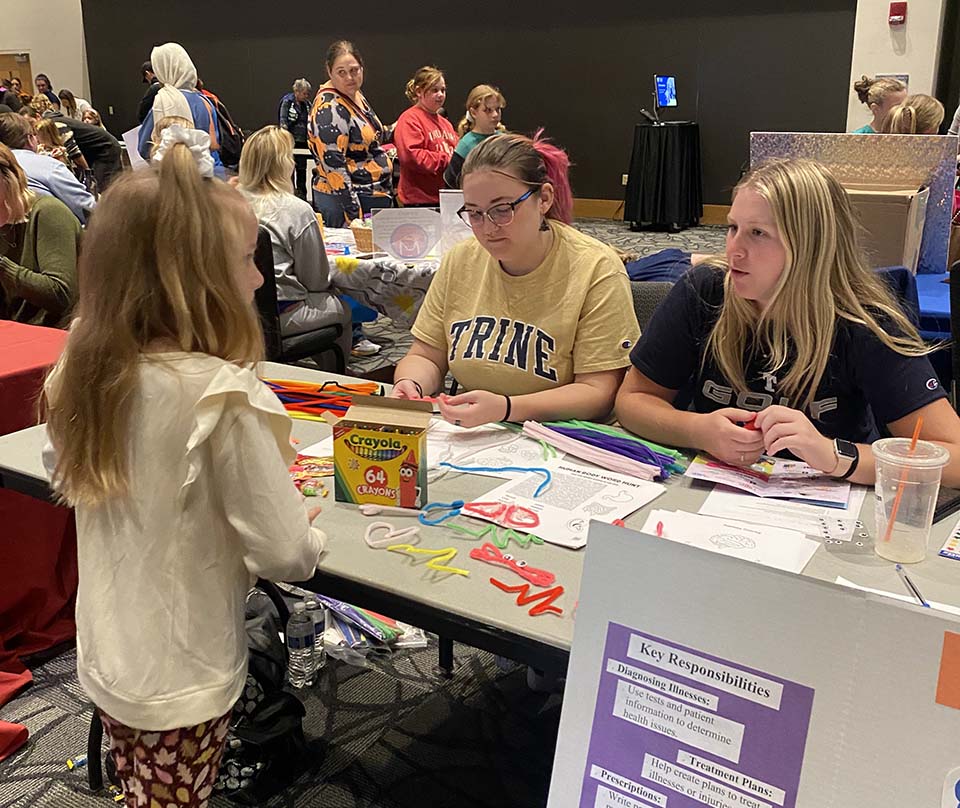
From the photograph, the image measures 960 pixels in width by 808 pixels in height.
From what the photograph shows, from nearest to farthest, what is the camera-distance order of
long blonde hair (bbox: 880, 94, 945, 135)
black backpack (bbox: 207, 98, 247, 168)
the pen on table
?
the pen on table → long blonde hair (bbox: 880, 94, 945, 135) → black backpack (bbox: 207, 98, 247, 168)

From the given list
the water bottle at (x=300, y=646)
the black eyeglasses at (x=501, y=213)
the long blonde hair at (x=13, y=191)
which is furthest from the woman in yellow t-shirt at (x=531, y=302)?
the long blonde hair at (x=13, y=191)

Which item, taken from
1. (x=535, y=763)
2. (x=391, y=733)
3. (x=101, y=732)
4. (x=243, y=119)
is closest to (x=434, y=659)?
(x=391, y=733)

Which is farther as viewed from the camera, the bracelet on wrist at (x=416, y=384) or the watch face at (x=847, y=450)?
the bracelet on wrist at (x=416, y=384)

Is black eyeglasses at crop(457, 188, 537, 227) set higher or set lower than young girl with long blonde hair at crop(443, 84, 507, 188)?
lower

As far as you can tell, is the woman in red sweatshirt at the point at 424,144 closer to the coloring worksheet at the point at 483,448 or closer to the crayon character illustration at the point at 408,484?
the coloring worksheet at the point at 483,448

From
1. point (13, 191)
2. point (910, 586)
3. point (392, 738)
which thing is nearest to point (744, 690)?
point (910, 586)

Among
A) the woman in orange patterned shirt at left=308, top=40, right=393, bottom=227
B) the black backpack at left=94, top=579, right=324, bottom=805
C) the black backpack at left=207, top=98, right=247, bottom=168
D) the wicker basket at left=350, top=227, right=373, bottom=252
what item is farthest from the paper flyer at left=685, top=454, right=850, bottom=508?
the black backpack at left=207, top=98, right=247, bottom=168

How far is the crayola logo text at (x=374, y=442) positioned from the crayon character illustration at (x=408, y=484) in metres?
0.03

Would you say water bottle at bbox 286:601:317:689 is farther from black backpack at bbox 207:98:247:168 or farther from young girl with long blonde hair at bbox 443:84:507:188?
black backpack at bbox 207:98:247:168

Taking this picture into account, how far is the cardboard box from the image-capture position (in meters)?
2.54

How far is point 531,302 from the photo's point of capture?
202cm

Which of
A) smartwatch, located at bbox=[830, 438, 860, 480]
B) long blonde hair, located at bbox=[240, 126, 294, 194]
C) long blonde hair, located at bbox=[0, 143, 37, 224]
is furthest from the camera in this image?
long blonde hair, located at bbox=[240, 126, 294, 194]

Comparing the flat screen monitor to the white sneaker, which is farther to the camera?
the flat screen monitor

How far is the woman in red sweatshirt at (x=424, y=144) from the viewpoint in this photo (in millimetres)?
5484
